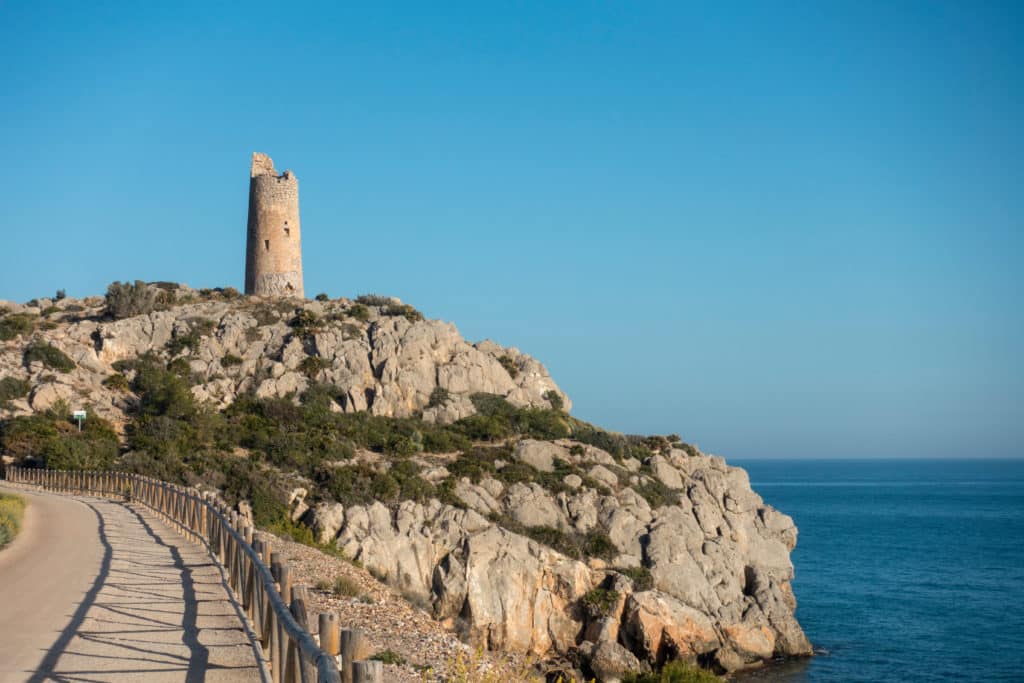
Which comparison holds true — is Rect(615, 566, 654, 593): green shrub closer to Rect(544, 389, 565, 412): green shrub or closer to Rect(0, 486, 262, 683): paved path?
Rect(0, 486, 262, 683): paved path

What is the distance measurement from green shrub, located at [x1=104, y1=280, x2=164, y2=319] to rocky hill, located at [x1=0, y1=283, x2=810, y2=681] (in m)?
0.14

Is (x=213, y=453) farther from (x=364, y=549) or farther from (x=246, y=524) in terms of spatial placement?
(x=246, y=524)

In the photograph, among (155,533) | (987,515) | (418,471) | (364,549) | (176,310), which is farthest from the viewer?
(987,515)

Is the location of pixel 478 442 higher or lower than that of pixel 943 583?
higher

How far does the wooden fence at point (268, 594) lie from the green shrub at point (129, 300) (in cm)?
2370

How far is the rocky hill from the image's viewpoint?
101 ft

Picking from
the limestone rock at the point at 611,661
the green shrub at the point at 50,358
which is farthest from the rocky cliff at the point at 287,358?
the limestone rock at the point at 611,661

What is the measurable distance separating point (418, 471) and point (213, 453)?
28.4 feet

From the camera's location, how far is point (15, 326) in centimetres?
4991

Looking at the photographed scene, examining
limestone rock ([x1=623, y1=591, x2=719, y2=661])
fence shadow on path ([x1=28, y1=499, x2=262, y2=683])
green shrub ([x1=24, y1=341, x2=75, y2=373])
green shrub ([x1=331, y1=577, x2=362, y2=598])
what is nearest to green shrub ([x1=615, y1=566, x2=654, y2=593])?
limestone rock ([x1=623, y1=591, x2=719, y2=661])

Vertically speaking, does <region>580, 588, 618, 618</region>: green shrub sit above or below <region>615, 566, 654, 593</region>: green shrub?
below

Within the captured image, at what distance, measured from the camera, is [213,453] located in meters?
37.4

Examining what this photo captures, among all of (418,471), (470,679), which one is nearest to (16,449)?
(418,471)

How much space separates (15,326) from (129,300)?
5.96 m
